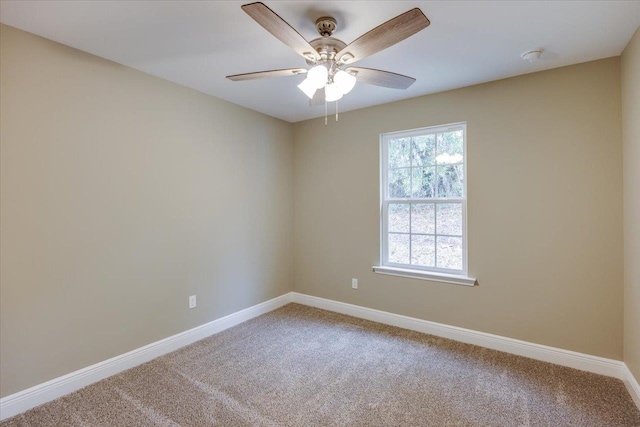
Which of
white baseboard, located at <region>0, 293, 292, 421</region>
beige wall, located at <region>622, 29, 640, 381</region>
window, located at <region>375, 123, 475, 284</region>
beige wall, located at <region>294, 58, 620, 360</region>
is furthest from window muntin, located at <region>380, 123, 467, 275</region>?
white baseboard, located at <region>0, 293, 292, 421</region>

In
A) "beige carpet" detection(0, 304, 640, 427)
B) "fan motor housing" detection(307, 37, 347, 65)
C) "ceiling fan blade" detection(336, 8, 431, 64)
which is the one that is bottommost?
"beige carpet" detection(0, 304, 640, 427)

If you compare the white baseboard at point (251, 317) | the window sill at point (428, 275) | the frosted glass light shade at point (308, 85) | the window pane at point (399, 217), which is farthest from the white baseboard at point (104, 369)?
the frosted glass light shade at point (308, 85)

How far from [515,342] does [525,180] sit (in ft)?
4.58

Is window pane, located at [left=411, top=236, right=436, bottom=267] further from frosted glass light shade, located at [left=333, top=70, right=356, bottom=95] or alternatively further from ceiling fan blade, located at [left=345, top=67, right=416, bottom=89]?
frosted glass light shade, located at [left=333, top=70, right=356, bottom=95]

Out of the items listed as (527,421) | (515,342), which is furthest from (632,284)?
(527,421)

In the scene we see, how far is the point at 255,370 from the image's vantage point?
2.48 metres

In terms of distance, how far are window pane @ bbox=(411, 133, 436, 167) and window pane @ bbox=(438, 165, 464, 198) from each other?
144 millimetres

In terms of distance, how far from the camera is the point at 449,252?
3121 millimetres

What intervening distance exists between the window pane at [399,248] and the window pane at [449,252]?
0.34m

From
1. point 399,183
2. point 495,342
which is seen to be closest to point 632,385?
point 495,342

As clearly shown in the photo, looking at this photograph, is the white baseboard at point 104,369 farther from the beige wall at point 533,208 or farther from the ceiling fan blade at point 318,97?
the ceiling fan blade at point 318,97

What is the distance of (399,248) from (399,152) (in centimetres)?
105

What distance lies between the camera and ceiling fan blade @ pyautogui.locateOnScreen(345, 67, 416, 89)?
1.94m

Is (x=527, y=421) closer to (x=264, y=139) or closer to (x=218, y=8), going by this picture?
(x=218, y=8)
